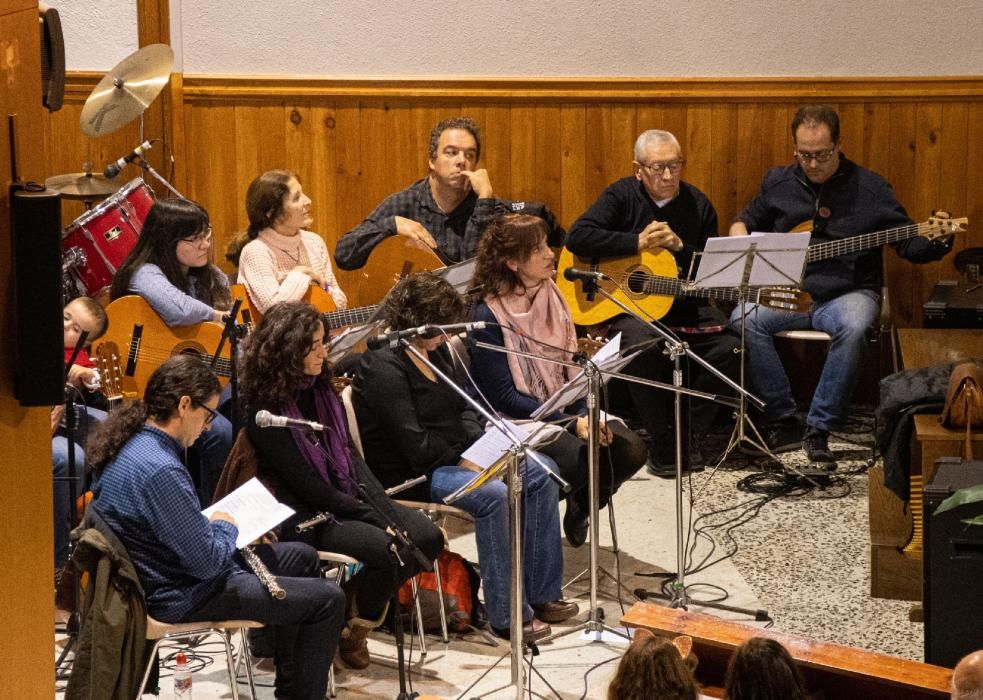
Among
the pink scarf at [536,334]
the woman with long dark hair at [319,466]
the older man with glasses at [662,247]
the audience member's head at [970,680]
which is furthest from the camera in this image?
the older man with glasses at [662,247]

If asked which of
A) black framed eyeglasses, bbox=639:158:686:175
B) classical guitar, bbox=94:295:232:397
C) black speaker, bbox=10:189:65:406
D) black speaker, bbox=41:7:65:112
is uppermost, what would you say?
black speaker, bbox=41:7:65:112

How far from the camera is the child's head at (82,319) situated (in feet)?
17.8

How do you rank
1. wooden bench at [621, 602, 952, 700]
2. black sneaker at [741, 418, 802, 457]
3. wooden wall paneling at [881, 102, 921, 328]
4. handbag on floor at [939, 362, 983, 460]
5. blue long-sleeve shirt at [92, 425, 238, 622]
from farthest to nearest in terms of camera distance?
wooden wall paneling at [881, 102, 921, 328] < black sneaker at [741, 418, 802, 457] < handbag on floor at [939, 362, 983, 460] < blue long-sleeve shirt at [92, 425, 238, 622] < wooden bench at [621, 602, 952, 700]

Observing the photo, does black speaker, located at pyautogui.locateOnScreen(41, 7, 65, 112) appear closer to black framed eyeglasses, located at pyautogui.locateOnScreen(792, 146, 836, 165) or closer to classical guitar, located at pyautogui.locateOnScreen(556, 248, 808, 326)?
classical guitar, located at pyautogui.locateOnScreen(556, 248, 808, 326)

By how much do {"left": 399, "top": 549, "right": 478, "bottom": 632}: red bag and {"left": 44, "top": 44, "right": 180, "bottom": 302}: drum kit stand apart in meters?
2.03

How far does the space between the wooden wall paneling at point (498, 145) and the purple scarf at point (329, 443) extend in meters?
3.20

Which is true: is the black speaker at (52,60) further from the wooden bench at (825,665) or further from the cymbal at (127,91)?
the cymbal at (127,91)

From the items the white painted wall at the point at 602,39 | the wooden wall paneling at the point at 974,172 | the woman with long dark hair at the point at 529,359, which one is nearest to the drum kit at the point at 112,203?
the white painted wall at the point at 602,39

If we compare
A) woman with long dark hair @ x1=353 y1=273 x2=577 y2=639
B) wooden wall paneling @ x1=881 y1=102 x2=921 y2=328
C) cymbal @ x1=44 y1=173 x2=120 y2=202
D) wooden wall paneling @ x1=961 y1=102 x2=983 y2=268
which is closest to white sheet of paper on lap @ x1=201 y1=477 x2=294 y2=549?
woman with long dark hair @ x1=353 y1=273 x2=577 y2=639

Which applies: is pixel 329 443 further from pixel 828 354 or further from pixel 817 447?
pixel 828 354

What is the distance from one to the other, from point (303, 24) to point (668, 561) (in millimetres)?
3569

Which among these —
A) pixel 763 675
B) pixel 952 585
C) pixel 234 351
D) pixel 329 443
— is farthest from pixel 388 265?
pixel 763 675

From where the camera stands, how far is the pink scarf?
18.2ft

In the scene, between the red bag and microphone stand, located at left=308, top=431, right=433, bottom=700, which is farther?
the red bag
